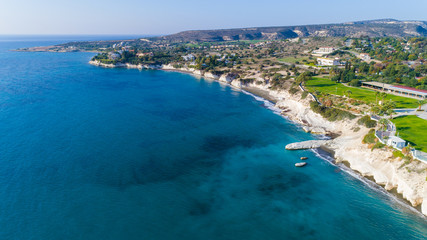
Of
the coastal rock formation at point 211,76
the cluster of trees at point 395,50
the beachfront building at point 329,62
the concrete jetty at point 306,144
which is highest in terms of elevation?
the cluster of trees at point 395,50

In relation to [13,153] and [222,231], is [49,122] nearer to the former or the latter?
[13,153]

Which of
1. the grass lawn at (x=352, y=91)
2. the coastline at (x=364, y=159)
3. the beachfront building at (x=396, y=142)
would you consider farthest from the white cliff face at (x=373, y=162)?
the grass lawn at (x=352, y=91)

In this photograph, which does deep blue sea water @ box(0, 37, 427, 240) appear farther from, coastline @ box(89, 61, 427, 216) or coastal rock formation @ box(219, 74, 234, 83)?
coastal rock formation @ box(219, 74, 234, 83)

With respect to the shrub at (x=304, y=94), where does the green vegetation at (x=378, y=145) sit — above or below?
below

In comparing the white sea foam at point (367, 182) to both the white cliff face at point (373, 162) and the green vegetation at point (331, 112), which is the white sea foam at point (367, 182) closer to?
the white cliff face at point (373, 162)

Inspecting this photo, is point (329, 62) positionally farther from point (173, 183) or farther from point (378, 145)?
point (173, 183)

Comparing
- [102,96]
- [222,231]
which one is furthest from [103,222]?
[102,96]

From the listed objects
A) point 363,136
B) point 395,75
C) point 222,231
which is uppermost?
point 395,75
